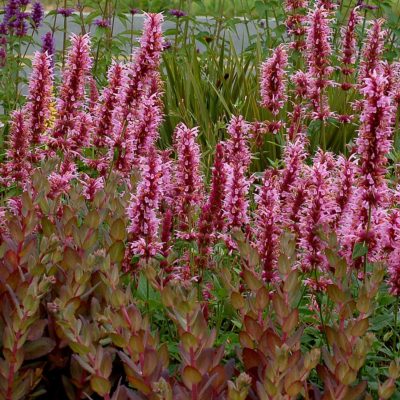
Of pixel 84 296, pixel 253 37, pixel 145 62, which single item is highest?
pixel 145 62

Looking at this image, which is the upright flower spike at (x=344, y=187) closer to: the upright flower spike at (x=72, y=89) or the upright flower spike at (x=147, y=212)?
the upright flower spike at (x=147, y=212)

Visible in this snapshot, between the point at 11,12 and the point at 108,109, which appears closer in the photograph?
the point at 108,109

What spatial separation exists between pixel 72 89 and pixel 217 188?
40.7 inches

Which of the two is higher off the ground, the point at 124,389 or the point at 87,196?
the point at 124,389

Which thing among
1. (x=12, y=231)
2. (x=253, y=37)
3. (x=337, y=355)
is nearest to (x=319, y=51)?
(x=12, y=231)

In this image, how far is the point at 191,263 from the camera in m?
3.33

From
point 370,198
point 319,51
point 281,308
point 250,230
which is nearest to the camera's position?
point 281,308

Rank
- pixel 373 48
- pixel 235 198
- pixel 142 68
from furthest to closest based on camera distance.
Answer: pixel 373 48
pixel 142 68
pixel 235 198

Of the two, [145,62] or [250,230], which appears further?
[145,62]

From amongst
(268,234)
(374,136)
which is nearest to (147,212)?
(268,234)

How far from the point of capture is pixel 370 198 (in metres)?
2.74

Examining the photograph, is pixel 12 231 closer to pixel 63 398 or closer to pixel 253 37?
pixel 63 398

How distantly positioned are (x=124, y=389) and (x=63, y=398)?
562 mm

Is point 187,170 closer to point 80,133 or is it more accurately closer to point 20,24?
point 80,133
